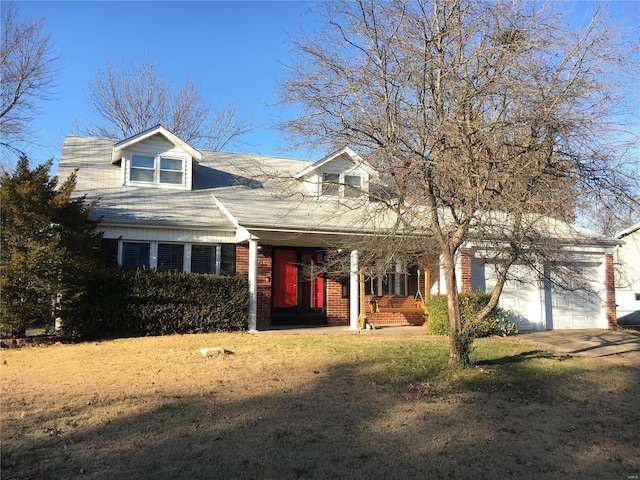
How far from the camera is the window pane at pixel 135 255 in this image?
43.2 feet

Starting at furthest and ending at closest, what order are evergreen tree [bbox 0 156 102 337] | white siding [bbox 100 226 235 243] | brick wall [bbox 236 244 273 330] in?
brick wall [bbox 236 244 273 330]
white siding [bbox 100 226 235 243]
evergreen tree [bbox 0 156 102 337]

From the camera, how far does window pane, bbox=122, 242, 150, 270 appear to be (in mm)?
13164

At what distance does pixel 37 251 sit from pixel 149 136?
21.7 feet

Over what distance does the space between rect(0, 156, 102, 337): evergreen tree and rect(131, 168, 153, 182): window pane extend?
4716 mm

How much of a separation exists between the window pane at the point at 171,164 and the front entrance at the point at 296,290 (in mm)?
4390

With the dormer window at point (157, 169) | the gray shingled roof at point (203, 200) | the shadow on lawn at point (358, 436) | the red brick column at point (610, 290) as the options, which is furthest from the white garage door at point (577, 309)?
the dormer window at point (157, 169)

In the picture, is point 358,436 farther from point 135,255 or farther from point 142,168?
point 142,168

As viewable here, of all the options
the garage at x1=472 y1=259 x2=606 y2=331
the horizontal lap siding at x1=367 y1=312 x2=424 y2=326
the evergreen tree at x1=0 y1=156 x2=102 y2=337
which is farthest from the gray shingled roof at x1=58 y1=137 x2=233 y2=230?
the garage at x1=472 y1=259 x2=606 y2=331

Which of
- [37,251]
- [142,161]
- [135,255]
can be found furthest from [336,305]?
[37,251]

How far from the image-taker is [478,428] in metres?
5.63

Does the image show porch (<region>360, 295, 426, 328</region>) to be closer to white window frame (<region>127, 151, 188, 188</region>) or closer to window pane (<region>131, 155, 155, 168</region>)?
white window frame (<region>127, 151, 188, 188</region>)

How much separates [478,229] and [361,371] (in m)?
2.98

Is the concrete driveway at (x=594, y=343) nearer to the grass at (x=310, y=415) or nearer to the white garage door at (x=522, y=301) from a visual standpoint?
the white garage door at (x=522, y=301)

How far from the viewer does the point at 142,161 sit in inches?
622
